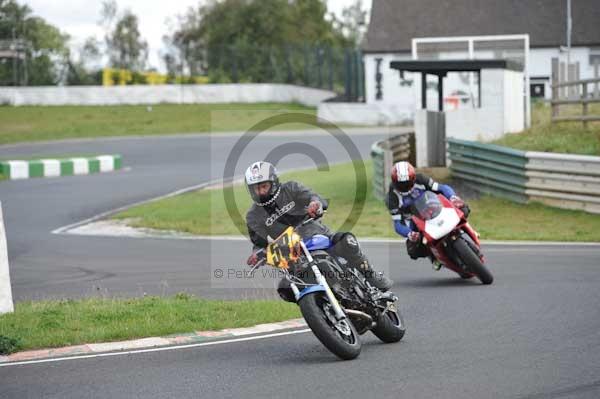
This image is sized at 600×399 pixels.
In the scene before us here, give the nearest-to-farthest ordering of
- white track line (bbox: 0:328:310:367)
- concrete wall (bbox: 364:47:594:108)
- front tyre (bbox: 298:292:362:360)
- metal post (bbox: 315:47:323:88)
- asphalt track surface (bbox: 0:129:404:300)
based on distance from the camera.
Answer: front tyre (bbox: 298:292:362:360)
white track line (bbox: 0:328:310:367)
asphalt track surface (bbox: 0:129:404:300)
concrete wall (bbox: 364:47:594:108)
metal post (bbox: 315:47:323:88)

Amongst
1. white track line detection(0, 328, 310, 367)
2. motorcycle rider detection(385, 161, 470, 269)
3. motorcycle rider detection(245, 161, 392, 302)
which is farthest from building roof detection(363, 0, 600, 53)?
motorcycle rider detection(245, 161, 392, 302)

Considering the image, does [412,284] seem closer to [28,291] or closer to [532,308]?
[532,308]

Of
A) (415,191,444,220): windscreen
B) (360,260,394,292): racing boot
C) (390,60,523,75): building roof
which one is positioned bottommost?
(360,260,394,292): racing boot

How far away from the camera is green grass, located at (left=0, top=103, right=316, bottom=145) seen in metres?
48.4

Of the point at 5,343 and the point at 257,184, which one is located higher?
the point at 257,184

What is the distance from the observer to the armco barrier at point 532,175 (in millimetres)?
20250

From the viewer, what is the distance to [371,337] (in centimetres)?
988

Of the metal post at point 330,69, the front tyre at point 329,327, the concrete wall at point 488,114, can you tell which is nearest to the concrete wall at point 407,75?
the metal post at point 330,69

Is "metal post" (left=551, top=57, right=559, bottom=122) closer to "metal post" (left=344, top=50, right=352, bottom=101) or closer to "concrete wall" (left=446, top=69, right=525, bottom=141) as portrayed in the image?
"concrete wall" (left=446, top=69, right=525, bottom=141)

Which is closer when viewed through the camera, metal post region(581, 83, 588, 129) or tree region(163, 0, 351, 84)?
metal post region(581, 83, 588, 129)

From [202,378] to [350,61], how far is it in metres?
50.1

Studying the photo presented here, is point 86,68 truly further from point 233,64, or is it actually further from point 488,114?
point 488,114

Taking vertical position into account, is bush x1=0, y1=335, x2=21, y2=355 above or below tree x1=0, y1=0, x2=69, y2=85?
below

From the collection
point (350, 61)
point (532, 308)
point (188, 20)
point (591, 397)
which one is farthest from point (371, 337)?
point (188, 20)
